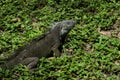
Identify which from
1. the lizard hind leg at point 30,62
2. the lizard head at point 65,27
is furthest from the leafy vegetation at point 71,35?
the lizard head at point 65,27

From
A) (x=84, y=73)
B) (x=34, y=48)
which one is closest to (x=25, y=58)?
(x=34, y=48)

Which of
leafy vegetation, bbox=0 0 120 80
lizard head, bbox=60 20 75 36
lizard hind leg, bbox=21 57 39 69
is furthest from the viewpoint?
lizard head, bbox=60 20 75 36

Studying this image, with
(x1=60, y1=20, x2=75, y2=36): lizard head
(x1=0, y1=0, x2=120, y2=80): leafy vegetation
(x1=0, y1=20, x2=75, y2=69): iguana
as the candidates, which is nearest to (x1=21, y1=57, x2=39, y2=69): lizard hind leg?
(x1=0, y1=20, x2=75, y2=69): iguana

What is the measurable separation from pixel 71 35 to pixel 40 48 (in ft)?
4.31

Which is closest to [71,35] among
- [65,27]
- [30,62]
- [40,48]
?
[65,27]

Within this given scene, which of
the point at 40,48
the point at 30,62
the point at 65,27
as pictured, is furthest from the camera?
the point at 65,27

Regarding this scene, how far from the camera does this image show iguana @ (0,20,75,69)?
7.84 m

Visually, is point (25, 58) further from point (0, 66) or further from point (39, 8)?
point (39, 8)

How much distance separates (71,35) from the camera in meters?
9.30

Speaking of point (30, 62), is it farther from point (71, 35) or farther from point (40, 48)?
point (71, 35)

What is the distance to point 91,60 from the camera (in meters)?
8.05

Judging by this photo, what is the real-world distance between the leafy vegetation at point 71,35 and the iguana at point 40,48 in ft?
0.54

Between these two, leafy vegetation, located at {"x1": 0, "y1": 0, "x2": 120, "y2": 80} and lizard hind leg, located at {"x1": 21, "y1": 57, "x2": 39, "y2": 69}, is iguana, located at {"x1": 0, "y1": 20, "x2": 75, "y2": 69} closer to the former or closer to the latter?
lizard hind leg, located at {"x1": 21, "y1": 57, "x2": 39, "y2": 69}

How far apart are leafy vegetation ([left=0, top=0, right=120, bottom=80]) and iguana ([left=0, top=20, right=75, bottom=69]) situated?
0.17 m
